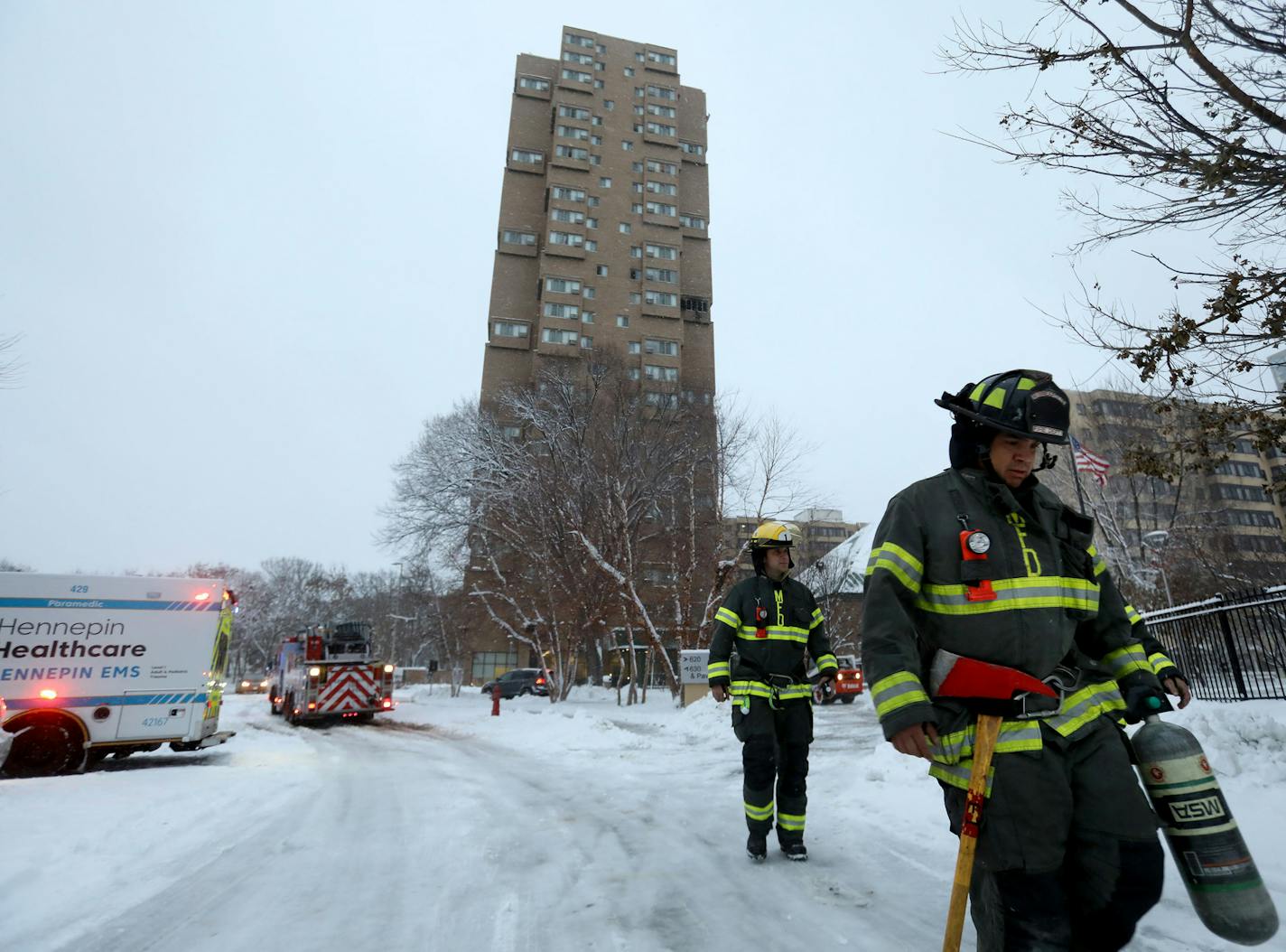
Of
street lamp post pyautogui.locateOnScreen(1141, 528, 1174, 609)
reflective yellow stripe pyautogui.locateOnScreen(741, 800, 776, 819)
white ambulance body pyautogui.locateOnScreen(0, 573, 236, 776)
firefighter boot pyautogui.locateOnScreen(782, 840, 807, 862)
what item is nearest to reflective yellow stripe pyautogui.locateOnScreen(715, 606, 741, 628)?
reflective yellow stripe pyautogui.locateOnScreen(741, 800, 776, 819)

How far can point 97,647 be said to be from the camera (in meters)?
9.43

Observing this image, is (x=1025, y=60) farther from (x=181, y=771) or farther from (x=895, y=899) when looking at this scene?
(x=181, y=771)

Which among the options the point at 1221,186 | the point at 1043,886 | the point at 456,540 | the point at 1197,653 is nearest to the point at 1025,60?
the point at 1221,186

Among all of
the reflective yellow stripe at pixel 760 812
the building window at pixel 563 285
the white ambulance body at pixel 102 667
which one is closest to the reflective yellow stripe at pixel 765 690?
the reflective yellow stripe at pixel 760 812

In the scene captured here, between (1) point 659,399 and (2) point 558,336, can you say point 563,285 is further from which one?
(1) point 659,399

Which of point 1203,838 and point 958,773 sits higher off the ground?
point 958,773

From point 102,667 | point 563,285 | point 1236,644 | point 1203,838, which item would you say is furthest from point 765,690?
point 563,285

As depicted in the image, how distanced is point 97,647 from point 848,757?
10077 millimetres

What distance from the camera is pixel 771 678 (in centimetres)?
476

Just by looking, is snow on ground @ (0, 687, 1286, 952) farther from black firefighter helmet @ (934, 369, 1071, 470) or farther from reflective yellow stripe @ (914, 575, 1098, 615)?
black firefighter helmet @ (934, 369, 1071, 470)

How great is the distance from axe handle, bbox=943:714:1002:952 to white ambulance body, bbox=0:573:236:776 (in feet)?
35.8

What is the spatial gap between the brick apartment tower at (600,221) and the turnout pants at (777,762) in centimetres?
4751

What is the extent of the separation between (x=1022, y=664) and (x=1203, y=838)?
68 centimetres

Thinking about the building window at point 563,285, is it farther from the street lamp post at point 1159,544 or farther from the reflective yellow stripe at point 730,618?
the reflective yellow stripe at point 730,618
